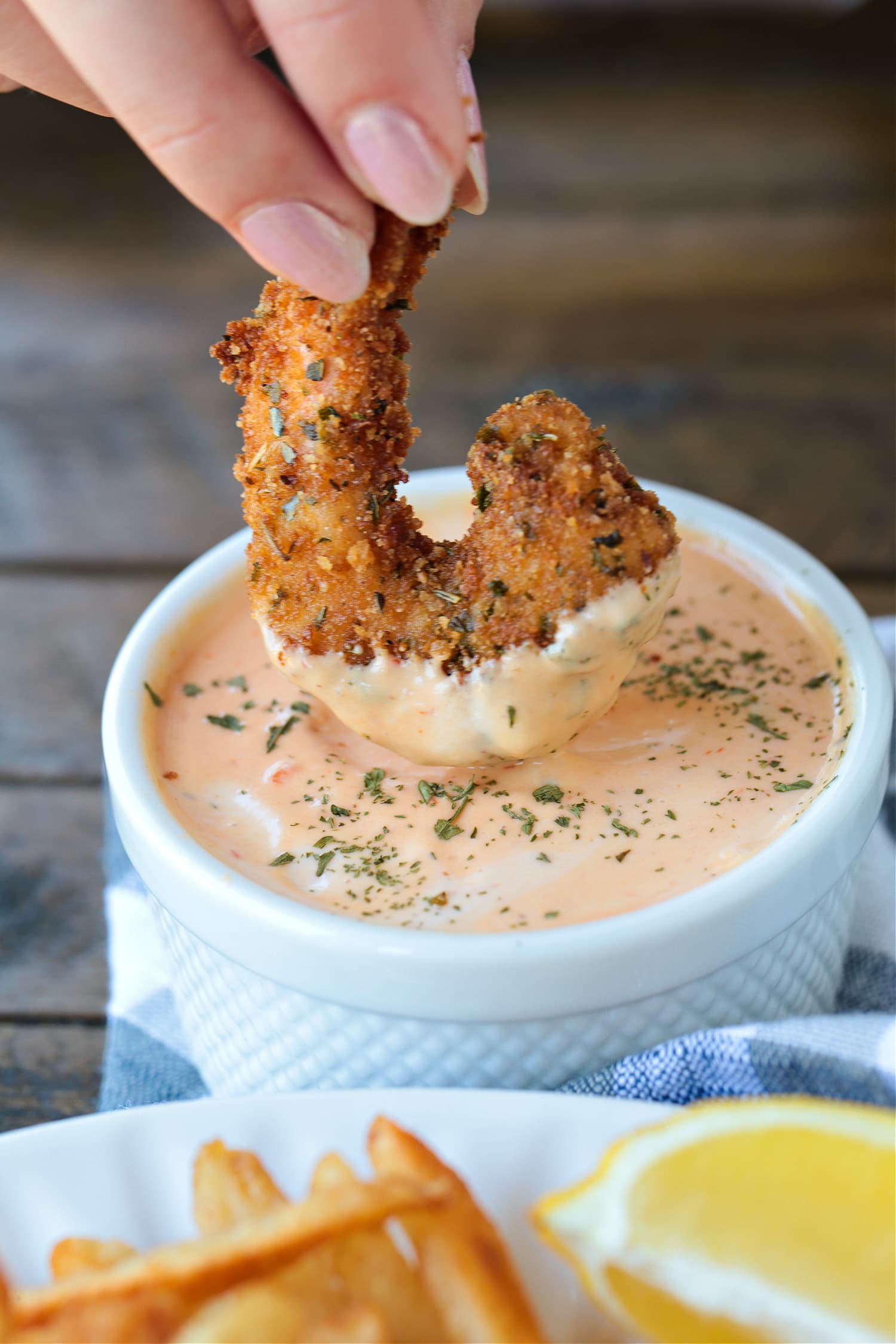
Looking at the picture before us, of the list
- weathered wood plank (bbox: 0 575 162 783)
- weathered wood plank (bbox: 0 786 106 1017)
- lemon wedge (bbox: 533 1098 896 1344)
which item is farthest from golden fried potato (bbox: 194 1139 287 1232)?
weathered wood plank (bbox: 0 575 162 783)

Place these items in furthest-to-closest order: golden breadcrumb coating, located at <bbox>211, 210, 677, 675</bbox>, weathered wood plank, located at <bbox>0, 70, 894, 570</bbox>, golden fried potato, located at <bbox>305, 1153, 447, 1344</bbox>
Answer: weathered wood plank, located at <bbox>0, 70, 894, 570</bbox> < golden breadcrumb coating, located at <bbox>211, 210, 677, 675</bbox> < golden fried potato, located at <bbox>305, 1153, 447, 1344</bbox>

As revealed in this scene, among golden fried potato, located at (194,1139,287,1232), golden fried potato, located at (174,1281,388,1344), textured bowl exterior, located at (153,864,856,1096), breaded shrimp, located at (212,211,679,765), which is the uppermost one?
breaded shrimp, located at (212,211,679,765)

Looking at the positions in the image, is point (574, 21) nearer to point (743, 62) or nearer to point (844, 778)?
point (743, 62)

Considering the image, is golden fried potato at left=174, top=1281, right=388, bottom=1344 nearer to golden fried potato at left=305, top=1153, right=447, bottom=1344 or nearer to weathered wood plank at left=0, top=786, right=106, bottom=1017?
golden fried potato at left=305, top=1153, right=447, bottom=1344

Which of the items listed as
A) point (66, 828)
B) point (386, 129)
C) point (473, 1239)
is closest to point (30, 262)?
point (66, 828)

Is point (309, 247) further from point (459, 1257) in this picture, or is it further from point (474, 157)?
point (459, 1257)

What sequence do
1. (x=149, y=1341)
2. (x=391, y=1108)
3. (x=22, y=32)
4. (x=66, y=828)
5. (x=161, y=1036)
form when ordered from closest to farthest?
(x=149, y=1341) → (x=391, y=1108) → (x=22, y=32) → (x=161, y=1036) → (x=66, y=828)
